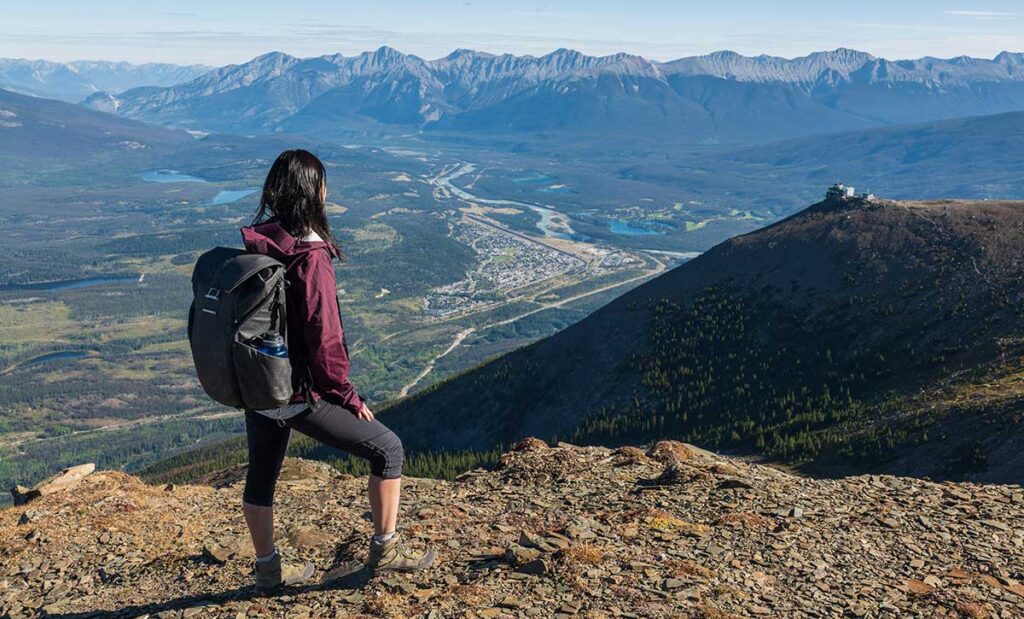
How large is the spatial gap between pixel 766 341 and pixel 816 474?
3490cm

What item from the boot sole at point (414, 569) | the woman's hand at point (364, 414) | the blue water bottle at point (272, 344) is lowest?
the boot sole at point (414, 569)

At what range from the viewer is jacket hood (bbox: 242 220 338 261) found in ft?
30.6

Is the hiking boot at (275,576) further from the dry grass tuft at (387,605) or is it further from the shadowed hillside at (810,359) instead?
the shadowed hillside at (810,359)

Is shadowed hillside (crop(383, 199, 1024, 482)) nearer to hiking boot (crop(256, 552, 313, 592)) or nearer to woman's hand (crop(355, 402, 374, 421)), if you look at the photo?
hiking boot (crop(256, 552, 313, 592))

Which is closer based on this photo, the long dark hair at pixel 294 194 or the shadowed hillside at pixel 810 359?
the long dark hair at pixel 294 194

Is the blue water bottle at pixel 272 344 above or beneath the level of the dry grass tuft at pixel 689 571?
above

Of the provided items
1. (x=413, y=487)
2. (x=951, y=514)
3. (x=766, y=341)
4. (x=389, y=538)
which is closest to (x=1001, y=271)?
(x=766, y=341)

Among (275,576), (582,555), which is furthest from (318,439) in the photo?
(582,555)

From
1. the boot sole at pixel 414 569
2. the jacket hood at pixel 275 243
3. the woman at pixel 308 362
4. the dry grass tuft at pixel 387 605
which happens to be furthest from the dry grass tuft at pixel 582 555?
the jacket hood at pixel 275 243

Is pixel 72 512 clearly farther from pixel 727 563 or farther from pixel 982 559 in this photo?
pixel 982 559

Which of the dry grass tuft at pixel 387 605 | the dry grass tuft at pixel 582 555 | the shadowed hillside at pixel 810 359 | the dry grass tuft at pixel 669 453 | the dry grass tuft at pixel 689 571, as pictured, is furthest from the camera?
the shadowed hillside at pixel 810 359

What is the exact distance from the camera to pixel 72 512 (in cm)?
1658

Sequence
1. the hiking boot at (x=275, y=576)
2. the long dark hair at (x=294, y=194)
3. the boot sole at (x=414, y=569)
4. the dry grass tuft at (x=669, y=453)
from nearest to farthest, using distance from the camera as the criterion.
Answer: the long dark hair at (x=294, y=194) → the hiking boot at (x=275, y=576) → the boot sole at (x=414, y=569) → the dry grass tuft at (x=669, y=453)

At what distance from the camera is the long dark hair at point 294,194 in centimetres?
969
